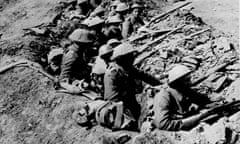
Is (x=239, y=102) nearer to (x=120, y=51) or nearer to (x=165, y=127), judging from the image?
(x=165, y=127)

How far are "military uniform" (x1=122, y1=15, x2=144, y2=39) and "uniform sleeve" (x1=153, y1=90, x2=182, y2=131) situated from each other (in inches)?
184

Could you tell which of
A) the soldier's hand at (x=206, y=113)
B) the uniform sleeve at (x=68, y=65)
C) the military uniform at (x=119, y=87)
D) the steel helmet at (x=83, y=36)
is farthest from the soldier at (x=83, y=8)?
the soldier's hand at (x=206, y=113)

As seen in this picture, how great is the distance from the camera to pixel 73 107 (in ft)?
23.4

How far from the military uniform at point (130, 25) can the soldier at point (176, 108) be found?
14.1 ft

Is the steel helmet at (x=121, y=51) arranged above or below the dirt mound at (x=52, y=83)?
above

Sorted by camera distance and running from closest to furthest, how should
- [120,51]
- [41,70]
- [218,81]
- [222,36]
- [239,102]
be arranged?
[239,102], [120,51], [218,81], [41,70], [222,36]

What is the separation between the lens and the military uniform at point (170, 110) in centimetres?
574

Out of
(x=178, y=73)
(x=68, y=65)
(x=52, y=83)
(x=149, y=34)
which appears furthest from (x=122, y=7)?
(x=178, y=73)

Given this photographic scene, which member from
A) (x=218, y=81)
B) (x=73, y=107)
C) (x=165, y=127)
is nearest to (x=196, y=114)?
(x=165, y=127)

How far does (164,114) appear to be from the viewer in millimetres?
5801

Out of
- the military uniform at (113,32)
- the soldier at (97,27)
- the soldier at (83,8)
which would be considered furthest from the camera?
the soldier at (83,8)

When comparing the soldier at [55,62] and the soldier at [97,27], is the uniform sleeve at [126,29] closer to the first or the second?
the soldier at [97,27]

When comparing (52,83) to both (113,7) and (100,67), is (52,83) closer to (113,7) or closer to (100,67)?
(100,67)

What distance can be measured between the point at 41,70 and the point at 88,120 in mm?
2425
